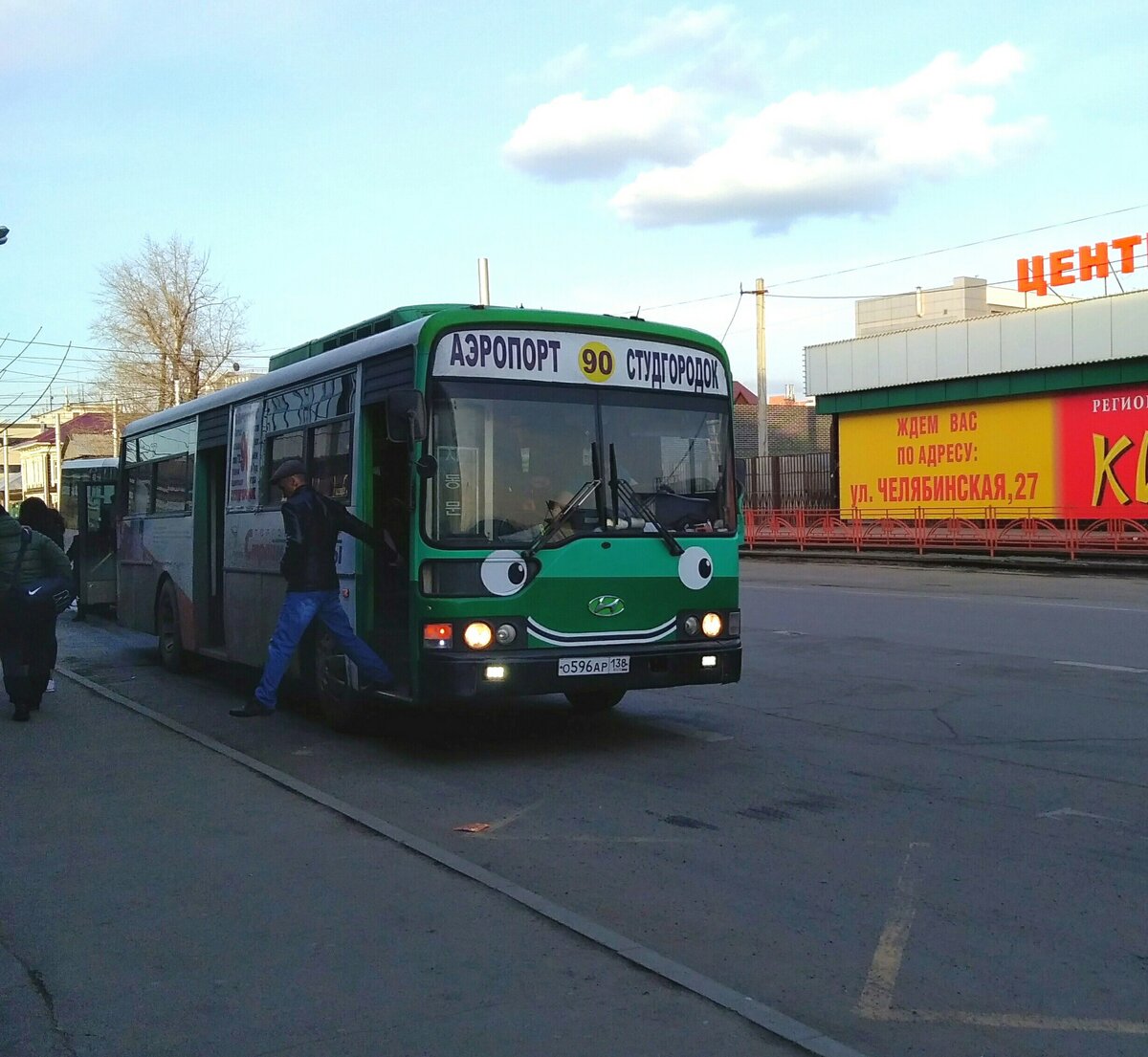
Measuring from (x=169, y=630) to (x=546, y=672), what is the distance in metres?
7.04

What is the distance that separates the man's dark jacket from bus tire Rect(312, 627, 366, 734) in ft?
1.47

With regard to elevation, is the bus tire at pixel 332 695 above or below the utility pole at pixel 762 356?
below

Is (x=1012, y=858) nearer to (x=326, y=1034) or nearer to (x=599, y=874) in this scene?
(x=599, y=874)

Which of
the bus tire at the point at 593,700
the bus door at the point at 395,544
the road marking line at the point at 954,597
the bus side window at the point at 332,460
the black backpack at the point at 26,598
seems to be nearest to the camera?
the bus door at the point at 395,544

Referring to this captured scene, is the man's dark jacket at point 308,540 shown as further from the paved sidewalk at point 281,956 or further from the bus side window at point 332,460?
the paved sidewalk at point 281,956

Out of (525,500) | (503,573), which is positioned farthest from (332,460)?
(503,573)

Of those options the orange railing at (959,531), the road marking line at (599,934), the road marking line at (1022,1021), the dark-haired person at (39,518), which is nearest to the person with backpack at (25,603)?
the dark-haired person at (39,518)

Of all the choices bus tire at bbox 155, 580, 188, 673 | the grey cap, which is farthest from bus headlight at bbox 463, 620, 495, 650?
bus tire at bbox 155, 580, 188, 673

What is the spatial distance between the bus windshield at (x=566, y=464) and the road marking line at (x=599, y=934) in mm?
1828

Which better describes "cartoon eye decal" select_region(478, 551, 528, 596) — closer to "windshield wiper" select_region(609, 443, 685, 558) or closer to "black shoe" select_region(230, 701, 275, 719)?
"windshield wiper" select_region(609, 443, 685, 558)

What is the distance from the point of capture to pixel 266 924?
531 centimetres

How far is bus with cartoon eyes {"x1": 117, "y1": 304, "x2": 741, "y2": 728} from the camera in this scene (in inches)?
324

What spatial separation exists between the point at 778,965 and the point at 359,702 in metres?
5.24

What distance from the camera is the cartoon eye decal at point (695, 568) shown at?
8.95 m
